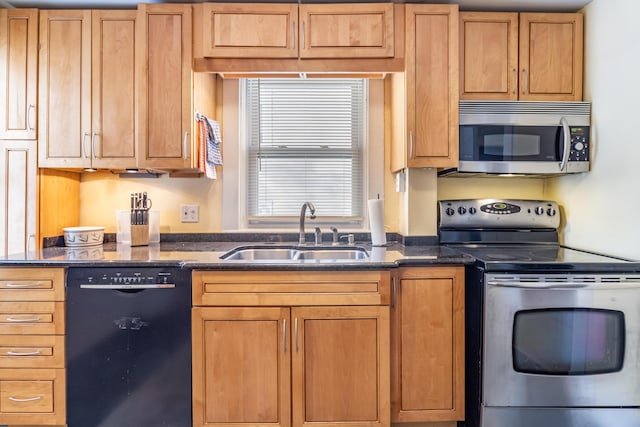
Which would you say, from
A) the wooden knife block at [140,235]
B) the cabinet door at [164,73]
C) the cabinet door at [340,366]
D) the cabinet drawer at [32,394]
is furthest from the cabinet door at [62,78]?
the cabinet door at [340,366]

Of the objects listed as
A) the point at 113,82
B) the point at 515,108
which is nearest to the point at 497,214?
the point at 515,108

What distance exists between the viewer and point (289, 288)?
5.78ft

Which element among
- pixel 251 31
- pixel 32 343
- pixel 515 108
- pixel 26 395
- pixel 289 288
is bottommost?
pixel 26 395

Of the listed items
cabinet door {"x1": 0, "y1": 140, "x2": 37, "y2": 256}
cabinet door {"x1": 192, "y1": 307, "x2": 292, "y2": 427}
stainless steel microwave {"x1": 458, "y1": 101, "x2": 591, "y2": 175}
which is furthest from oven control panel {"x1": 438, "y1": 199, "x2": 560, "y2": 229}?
cabinet door {"x1": 0, "y1": 140, "x2": 37, "y2": 256}

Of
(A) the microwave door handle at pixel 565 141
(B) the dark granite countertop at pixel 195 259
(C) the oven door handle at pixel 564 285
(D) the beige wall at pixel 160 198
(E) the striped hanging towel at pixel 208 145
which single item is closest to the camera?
(C) the oven door handle at pixel 564 285

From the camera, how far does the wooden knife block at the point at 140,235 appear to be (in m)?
2.25

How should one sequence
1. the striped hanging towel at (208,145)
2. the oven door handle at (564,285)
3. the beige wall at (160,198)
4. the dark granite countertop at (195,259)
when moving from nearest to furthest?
the oven door handle at (564,285), the dark granite countertop at (195,259), the striped hanging towel at (208,145), the beige wall at (160,198)

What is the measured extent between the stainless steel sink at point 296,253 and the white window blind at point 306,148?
27 centimetres

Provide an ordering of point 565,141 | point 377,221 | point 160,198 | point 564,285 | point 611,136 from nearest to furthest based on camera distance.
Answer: point 564,285
point 611,136
point 565,141
point 377,221
point 160,198

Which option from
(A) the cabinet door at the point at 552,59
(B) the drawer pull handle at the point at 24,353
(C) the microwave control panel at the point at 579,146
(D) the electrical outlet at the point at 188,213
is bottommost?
(B) the drawer pull handle at the point at 24,353

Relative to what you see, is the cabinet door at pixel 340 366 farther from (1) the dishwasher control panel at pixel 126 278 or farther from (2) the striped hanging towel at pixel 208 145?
(2) the striped hanging towel at pixel 208 145

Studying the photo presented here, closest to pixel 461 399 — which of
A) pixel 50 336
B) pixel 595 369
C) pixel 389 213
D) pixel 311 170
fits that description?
pixel 595 369

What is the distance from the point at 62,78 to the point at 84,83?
0.12 metres

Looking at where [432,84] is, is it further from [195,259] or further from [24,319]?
[24,319]
